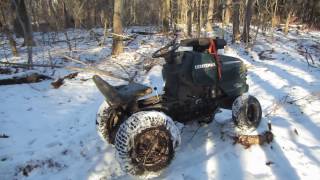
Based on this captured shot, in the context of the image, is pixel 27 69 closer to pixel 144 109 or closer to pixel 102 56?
pixel 102 56

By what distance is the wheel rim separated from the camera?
427 cm

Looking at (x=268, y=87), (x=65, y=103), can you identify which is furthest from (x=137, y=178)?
(x=268, y=87)

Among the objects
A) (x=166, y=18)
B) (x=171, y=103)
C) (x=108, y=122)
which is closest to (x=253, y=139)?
(x=171, y=103)

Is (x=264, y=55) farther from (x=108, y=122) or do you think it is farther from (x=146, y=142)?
(x=146, y=142)

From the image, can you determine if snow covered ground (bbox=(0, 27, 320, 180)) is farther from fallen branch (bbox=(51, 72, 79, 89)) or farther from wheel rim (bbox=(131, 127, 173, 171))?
wheel rim (bbox=(131, 127, 173, 171))

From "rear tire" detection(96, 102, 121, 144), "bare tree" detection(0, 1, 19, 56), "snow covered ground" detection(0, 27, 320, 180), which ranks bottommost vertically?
"snow covered ground" detection(0, 27, 320, 180)

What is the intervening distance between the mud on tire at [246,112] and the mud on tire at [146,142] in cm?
142

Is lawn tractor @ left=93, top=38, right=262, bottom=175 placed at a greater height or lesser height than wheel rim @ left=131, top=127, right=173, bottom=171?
greater

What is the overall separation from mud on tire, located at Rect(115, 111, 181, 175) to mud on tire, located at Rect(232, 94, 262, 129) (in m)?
1.42

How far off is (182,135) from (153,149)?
1.37m

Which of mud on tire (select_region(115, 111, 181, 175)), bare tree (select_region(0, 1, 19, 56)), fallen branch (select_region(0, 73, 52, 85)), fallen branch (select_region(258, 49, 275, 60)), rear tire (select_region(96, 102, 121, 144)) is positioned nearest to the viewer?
mud on tire (select_region(115, 111, 181, 175))

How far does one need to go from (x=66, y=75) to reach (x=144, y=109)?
22.0 feet

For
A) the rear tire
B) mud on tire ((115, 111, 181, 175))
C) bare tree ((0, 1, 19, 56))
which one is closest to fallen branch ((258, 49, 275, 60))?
bare tree ((0, 1, 19, 56))

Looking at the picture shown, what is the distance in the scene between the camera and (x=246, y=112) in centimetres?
548
